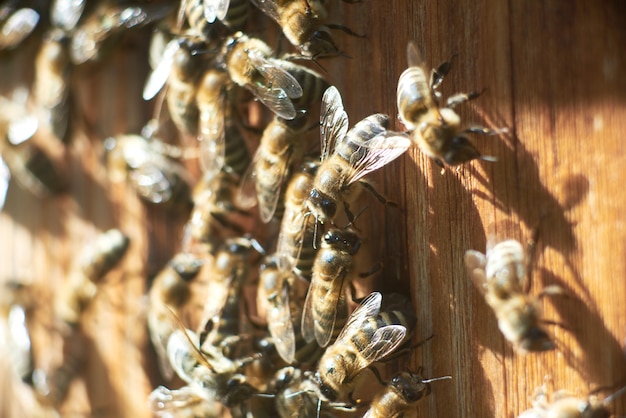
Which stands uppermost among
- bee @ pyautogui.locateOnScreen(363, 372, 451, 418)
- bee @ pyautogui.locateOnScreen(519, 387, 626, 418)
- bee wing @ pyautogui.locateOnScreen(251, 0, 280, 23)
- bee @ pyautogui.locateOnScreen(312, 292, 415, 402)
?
bee wing @ pyautogui.locateOnScreen(251, 0, 280, 23)

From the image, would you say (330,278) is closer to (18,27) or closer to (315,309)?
(315,309)

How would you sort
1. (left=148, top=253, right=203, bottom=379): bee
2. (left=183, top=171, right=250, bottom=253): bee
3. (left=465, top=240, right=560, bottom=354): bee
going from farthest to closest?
1. (left=148, top=253, right=203, bottom=379): bee
2. (left=183, top=171, right=250, bottom=253): bee
3. (left=465, top=240, right=560, bottom=354): bee

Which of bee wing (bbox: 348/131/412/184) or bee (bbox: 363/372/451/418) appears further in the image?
bee (bbox: 363/372/451/418)

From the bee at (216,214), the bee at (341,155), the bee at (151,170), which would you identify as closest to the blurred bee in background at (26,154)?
the bee at (151,170)

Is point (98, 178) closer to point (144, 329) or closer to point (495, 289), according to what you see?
point (144, 329)

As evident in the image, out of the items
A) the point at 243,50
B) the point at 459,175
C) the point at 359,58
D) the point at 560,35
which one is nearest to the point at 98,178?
the point at 243,50

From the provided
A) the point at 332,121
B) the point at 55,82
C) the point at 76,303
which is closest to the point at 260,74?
the point at 332,121

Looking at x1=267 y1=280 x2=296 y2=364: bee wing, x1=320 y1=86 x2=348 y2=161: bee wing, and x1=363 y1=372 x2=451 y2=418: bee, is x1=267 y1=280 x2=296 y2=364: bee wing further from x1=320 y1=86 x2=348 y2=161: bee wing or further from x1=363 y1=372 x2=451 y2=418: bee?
x1=320 y1=86 x2=348 y2=161: bee wing

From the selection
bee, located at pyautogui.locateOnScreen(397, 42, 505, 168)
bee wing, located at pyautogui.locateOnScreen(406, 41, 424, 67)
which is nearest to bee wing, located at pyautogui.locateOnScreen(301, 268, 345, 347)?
bee, located at pyautogui.locateOnScreen(397, 42, 505, 168)
